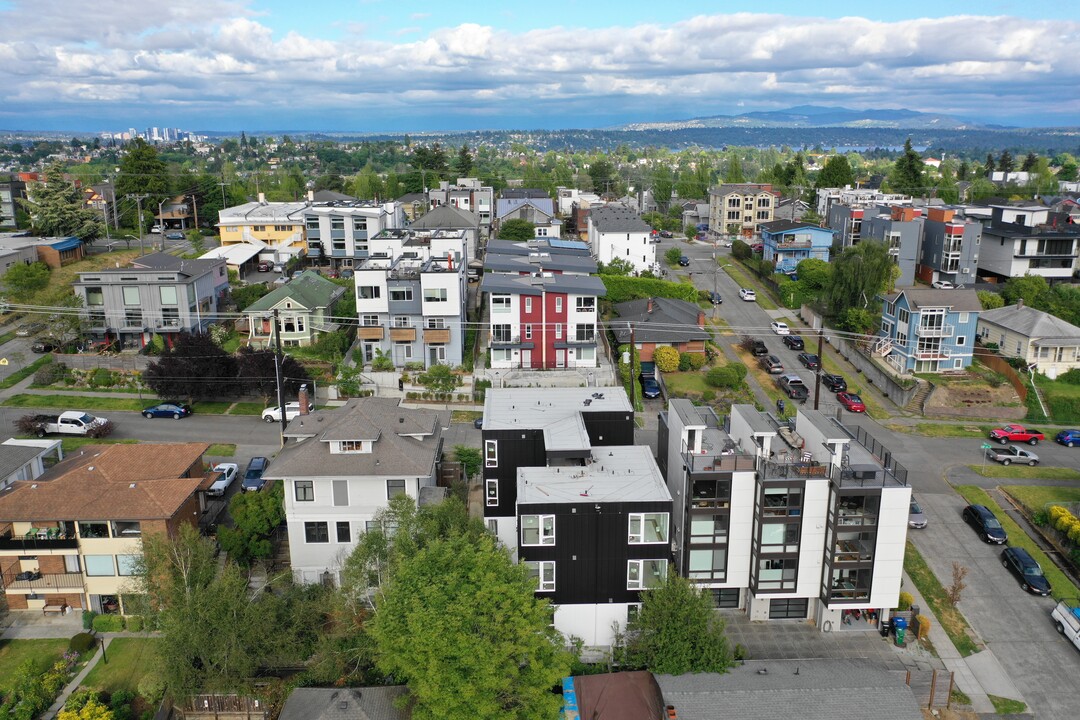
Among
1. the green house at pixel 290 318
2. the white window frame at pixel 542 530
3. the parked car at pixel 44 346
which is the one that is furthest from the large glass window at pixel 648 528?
the parked car at pixel 44 346

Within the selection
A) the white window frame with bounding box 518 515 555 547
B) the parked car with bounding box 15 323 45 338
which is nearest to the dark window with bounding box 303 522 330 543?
the white window frame with bounding box 518 515 555 547

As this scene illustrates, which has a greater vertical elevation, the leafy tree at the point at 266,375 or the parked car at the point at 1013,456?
the leafy tree at the point at 266,375

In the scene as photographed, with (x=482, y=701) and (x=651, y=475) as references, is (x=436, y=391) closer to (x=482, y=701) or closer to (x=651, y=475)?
(x=651, y=475)

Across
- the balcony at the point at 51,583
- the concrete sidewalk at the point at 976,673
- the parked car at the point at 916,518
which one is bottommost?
the concrete sidewalk at the point at 976,673

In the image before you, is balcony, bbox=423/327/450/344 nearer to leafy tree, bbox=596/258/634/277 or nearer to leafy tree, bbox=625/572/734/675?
leafy tree, bbox=596/258/634/277

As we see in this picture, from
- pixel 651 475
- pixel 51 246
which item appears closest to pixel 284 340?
pixel 51 246

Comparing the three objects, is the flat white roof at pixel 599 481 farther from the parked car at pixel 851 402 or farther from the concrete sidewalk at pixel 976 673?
the parked car at pixel 851 402
